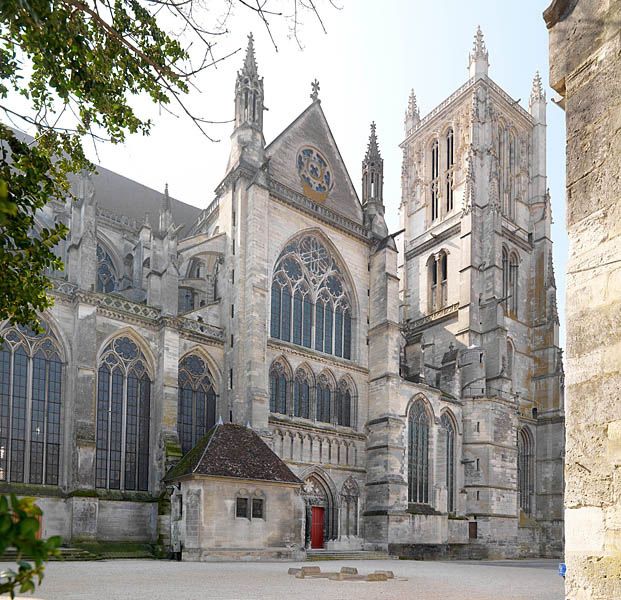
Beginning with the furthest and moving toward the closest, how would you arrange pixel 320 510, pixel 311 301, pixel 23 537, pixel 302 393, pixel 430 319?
pixel 430 319, pixel 311 301, pixel 302 393, pixel 320 510, pixel 23 537

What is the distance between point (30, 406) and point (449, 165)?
32002 mm

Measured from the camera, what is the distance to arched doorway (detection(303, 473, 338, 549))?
27906 millimetres

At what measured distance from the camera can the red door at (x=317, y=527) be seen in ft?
91.6

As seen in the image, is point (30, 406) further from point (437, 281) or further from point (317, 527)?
point (437, 281)

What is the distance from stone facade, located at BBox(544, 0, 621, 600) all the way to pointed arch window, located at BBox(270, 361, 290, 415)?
24.2m

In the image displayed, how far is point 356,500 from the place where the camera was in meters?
29.6

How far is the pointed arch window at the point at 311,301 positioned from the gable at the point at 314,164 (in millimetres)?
2341

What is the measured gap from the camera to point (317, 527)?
92.2 ft

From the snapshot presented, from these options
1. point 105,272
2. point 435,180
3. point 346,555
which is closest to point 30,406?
point 105,272

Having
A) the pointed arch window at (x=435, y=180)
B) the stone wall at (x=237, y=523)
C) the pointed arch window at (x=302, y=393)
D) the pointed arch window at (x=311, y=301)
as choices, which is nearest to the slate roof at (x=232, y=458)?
the stone wall at (x=237, y=523)

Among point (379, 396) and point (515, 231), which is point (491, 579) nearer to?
point (379, 396)

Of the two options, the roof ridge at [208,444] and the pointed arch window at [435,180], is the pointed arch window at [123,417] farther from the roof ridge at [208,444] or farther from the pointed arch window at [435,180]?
the pointed arch window at [435,180]

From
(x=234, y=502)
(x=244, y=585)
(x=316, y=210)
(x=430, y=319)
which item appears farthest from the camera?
(x=430, y=319)

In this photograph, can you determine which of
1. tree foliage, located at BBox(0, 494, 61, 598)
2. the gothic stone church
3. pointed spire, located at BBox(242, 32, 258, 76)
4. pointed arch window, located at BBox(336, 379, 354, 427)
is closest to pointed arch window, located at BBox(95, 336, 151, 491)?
the gothic stone church
